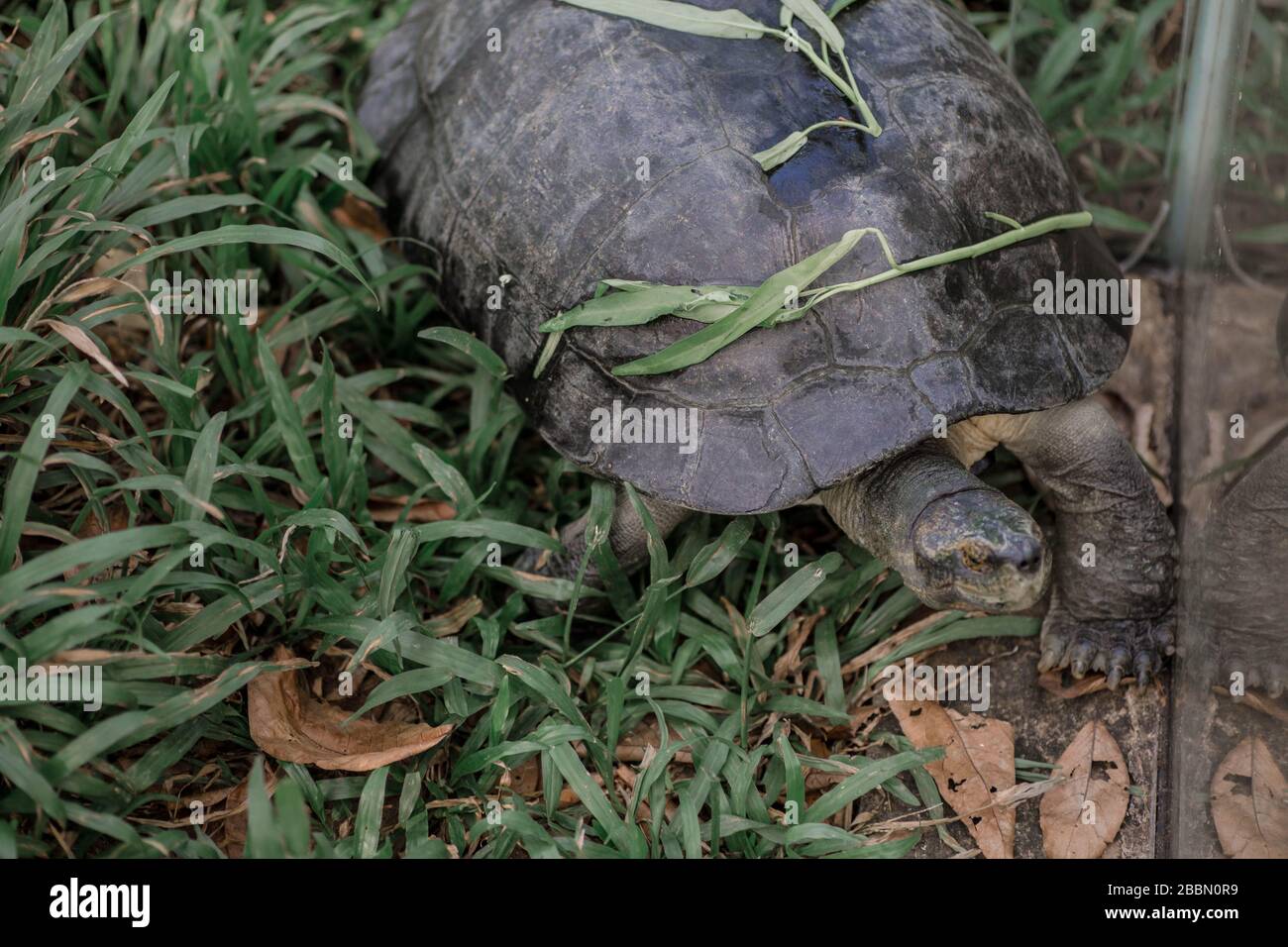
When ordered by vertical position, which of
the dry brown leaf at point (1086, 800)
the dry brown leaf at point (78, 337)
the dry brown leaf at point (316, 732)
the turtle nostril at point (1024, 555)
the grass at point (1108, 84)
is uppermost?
the grass at point (1108, 84)

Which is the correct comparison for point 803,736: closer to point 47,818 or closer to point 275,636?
point 275,636

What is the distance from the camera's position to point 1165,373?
4414mm

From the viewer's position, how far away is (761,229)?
3398 mm

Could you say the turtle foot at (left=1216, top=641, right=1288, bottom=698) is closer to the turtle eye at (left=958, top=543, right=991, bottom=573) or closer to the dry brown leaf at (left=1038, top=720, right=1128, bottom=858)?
the dry brown leaf at (left=1038, top=720, right=1128, bottom=858)

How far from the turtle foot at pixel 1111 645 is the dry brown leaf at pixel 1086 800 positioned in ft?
0.70

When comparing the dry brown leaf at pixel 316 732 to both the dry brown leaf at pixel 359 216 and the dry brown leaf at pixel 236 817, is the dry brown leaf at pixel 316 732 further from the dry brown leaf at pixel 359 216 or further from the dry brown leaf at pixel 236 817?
the dry brown leaf at pixel 359 216

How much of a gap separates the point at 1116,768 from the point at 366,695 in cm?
243

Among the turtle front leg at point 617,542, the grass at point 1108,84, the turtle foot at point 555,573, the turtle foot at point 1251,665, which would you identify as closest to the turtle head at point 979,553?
the turtle foot at point 1251,665

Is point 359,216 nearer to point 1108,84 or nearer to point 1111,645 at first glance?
point 1108,84

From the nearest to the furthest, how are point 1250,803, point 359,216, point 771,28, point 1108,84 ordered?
1. point 1250,803
2. point 771,28
3. point 359,216
4. point 1108,84

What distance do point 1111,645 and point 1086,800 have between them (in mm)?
539

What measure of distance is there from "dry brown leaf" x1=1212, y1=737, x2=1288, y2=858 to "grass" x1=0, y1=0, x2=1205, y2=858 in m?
0.83

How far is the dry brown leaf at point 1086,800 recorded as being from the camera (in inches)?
135

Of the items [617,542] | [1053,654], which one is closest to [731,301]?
[617,542]
